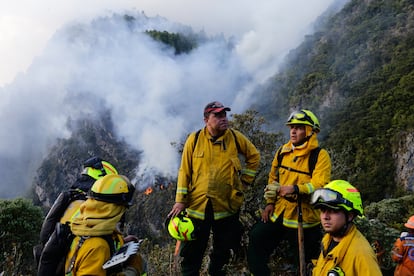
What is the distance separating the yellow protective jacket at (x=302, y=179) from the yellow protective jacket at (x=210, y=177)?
1.40 feet

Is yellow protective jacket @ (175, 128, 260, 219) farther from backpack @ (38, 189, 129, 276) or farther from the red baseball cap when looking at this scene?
backpack @ (38, 189, 129, 276)

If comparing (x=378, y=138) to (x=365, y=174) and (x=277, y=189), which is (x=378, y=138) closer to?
(x=365, y=174)

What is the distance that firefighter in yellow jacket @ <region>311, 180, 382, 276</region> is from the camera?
224 centimetres

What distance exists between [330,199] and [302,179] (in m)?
1.08

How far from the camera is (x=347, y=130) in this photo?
3544 cm

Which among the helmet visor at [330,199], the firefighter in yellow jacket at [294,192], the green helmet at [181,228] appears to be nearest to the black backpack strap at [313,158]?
the firefighter in yellow jacket at [294,192]

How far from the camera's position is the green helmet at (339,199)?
7.87 ft

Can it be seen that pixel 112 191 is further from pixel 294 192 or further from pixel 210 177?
pixel 294 192

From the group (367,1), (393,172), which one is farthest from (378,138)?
(367,1)

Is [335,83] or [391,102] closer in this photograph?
[391,102]

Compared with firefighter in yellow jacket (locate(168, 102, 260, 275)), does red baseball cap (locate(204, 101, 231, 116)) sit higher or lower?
higher

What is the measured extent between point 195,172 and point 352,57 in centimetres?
4995

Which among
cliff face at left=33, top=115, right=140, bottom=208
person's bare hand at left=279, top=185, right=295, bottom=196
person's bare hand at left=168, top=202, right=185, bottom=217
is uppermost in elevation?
cliff face at left=33, top=115, right=140, bottom=208

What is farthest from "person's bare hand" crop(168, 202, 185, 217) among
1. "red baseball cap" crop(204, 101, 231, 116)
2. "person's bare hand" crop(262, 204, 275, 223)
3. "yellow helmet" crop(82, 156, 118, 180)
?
"red baseball cap" crop(204, 101, 231, 116)
